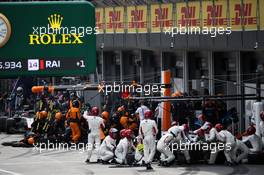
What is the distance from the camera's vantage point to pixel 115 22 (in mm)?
37625

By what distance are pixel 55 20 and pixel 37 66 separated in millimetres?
919

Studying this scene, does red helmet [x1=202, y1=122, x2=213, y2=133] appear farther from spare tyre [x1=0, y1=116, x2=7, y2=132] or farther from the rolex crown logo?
the rolex crown logo

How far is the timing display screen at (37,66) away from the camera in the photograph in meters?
13.2

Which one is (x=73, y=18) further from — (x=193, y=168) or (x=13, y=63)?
(x=193, y=168)

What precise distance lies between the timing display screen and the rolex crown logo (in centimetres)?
56

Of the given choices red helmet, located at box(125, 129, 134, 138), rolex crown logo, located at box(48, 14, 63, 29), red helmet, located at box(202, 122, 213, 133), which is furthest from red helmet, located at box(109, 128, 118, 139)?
rolex crown logo, located at box(48, 14, 63, 29)

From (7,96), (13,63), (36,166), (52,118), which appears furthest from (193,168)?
(7,96)

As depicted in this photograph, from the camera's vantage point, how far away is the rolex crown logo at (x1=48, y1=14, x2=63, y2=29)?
1277 centimetres

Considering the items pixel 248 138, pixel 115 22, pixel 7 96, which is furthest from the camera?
pixel 7 96

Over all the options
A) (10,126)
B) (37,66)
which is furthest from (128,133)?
(10,126)

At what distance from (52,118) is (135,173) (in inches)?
336

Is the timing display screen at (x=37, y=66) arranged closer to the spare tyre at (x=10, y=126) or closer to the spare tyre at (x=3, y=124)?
the spare tyre at (x=10, y=126)

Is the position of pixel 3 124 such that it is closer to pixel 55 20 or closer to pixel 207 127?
pixel 207 127

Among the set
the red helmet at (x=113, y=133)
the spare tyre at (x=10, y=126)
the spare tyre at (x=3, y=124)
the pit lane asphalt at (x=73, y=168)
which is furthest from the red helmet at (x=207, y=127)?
the spare tyre at (x=3, y=124)
